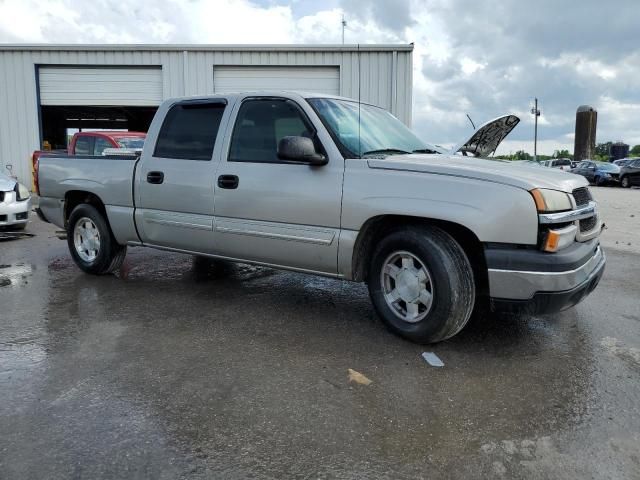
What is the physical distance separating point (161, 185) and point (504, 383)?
344 cm

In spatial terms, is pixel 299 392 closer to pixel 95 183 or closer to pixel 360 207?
pixel 360 207

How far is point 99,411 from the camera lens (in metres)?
2.89

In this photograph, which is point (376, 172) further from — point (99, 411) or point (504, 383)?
point (99, 411)

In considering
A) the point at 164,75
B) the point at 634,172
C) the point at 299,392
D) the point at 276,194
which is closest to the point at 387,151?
the point at 276,194

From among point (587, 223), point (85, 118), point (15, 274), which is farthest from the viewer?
point (85, 118)

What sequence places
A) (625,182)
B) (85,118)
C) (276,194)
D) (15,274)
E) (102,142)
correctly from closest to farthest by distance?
(276,194) → (15,274) → (102,142) → (625,182) → (85,118)

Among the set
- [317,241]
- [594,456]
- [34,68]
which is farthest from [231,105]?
[34,68]

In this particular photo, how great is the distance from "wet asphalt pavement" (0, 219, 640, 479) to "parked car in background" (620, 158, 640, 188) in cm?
2362

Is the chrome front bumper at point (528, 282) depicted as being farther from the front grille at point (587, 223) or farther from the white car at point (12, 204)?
the white car at point (12, 204)

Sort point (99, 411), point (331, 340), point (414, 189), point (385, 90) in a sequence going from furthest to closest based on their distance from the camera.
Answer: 1. point (385, 90)
2. point (331, 340)
3. point (414, 189)
4. point (99, 411)

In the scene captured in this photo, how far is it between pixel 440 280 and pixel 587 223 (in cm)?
121

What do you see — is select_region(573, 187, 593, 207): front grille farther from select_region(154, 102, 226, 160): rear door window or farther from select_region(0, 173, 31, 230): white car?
select_region(0, 173, 31, 230): white car

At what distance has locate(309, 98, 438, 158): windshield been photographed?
426 centimetres

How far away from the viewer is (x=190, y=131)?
513 cm
